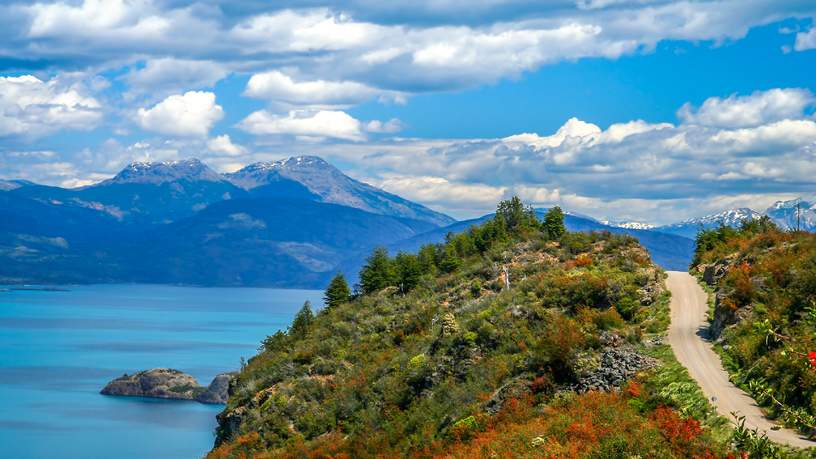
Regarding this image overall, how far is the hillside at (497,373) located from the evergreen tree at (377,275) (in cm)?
805

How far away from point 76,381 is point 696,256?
473 ft

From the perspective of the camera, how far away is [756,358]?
31.3 metres

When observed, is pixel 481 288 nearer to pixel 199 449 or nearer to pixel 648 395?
pixel 648 395

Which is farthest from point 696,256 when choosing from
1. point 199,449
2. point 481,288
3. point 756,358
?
point 199,449

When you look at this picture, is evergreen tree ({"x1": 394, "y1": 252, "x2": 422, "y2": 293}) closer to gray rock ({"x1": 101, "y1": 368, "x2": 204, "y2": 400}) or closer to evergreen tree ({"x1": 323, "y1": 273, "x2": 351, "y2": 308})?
evergreen tree ({"x1": 323, "y1": 273, "x2": 351, "y2": 308})

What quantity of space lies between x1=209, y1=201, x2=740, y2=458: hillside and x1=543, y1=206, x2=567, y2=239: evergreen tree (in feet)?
0.89

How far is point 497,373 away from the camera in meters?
36.5

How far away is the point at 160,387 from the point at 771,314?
14441cm

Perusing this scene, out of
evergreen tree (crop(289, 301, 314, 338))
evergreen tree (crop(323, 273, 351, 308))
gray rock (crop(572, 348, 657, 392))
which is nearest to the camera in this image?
gray rock (crop(572, 348, 657, 392))

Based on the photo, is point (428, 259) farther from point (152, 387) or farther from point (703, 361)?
point (152, 387)

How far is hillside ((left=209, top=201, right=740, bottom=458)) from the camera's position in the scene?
88.8 feet

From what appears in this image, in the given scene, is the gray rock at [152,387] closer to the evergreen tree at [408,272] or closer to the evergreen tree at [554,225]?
the evergreen tree at [408,272]

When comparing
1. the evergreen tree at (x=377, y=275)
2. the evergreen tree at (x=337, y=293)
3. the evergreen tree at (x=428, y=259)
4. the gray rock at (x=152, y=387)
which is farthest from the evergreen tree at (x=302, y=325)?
the gray rock at (x=152, y=387)

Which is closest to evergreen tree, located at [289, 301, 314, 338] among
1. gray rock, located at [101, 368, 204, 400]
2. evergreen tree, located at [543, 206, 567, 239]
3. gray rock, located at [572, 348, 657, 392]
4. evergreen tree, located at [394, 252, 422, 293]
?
evergreen tree, located at [394, 252, 422, 293]
